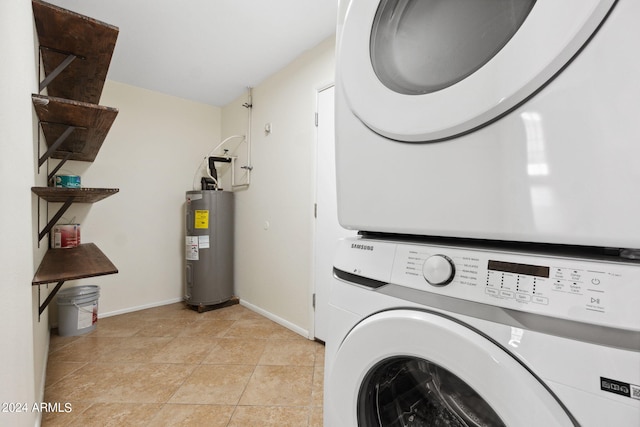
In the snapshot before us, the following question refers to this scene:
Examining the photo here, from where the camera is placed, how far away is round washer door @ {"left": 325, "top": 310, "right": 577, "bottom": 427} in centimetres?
41

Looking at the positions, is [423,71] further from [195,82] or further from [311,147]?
[195,82]

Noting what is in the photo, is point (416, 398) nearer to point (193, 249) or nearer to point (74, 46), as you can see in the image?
point (74, 46)

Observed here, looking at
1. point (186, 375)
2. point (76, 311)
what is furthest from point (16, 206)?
point (76, 311)

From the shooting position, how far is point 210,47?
2.19m

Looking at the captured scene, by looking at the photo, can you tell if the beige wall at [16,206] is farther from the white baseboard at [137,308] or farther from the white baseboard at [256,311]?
the white baseboard at [137,308]

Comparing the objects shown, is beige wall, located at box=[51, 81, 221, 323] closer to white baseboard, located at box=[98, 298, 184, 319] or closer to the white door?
white baseboard, located at box=[98, 298, 184, 319]

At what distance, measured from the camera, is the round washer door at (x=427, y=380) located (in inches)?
16.0

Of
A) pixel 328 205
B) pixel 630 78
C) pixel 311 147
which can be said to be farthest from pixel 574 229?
pixel 311 147

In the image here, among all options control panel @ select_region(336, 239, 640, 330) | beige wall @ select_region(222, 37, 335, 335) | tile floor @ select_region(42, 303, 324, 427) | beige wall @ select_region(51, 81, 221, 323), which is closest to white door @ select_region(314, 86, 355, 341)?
beige wall @ select_region(222, 37, 335, 335)

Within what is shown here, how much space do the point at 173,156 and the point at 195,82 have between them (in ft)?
2.69

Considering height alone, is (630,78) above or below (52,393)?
above

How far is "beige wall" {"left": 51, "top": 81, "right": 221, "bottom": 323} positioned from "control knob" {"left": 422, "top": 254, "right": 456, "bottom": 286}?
10.1 ft

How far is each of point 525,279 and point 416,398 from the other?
45 centimetres

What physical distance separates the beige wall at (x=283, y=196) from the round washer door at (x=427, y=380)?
61.4 inches
